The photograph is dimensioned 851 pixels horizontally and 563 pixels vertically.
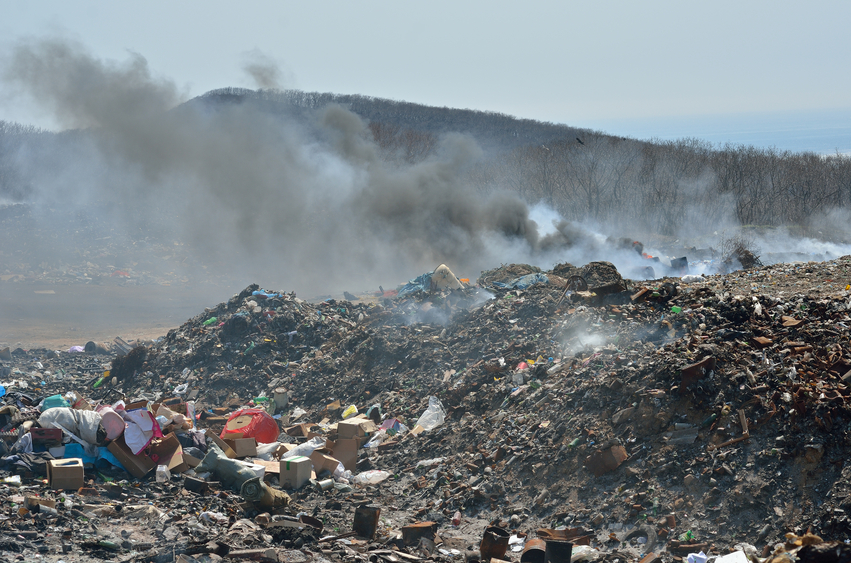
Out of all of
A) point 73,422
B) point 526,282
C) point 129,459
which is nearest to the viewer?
point 129,459

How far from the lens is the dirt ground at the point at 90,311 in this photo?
1742 cm

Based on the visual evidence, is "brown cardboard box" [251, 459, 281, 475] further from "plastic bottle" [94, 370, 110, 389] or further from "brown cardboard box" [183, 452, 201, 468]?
"plastic bottle" [94, 370, 110, 389]

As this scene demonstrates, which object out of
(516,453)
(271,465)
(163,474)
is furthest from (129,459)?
(516,453)

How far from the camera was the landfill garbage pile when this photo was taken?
520 cm

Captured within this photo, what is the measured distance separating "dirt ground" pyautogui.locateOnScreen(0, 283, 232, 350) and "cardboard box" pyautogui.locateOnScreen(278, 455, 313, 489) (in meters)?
11.9

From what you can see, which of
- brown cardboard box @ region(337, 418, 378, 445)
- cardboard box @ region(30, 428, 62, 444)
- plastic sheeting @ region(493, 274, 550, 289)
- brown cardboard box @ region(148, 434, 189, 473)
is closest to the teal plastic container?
cardboard box @ region(30, 428, 62, 444)

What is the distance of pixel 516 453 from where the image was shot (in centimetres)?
710

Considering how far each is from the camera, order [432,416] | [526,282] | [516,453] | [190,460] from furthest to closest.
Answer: [526,282] < [432,416] < [190,460] < [516,453]

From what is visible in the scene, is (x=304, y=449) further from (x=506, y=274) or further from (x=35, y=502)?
(x=506, y=274)

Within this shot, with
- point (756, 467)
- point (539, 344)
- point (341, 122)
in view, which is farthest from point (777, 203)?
point (756, 467)

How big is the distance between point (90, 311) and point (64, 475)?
16826mm

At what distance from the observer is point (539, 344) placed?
383 inches

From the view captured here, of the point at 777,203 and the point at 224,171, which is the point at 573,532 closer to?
the point at 224,171

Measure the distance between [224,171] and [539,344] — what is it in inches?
875
